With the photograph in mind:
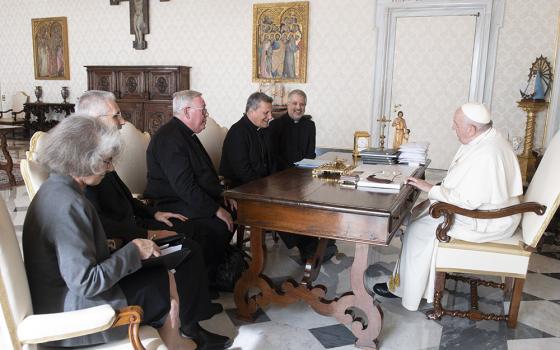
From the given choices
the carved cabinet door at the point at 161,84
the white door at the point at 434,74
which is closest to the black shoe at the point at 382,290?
the white door at the point at 434,74

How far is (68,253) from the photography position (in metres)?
1.51

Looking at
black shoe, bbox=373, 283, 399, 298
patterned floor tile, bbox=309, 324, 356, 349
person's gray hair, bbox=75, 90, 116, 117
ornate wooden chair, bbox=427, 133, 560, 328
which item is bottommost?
patterned floor tile, bbox=309, 324, 356, 349

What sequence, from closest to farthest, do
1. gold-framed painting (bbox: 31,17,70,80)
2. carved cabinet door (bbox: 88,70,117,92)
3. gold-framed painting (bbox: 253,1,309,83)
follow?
gold-framed painting (bbox: 253,1,309,83), carved cabinet door (bbox: 88,70,117,92), gold-framed painting (bbox: 31,17,70,80)

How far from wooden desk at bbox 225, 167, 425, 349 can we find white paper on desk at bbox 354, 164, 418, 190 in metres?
0.08

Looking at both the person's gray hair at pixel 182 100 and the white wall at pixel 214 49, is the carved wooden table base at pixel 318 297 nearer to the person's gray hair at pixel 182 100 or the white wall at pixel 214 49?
the person's gray hair at pixel 182 100

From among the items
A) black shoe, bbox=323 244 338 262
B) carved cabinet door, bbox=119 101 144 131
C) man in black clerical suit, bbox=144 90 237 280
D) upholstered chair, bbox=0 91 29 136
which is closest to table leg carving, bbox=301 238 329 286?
man in black clerical suit, bbox=144 90 237 280

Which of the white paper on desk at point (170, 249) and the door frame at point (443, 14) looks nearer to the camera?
the white paper on desk at point (170, 249)

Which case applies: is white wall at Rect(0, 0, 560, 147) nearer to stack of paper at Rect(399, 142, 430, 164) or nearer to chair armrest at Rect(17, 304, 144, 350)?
stack of paper at Rect(399, 142, 430, 164)

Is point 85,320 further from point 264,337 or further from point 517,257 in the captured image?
point 517,257

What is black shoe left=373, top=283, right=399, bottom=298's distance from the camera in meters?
3.16

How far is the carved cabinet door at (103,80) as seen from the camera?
→ 9344mm

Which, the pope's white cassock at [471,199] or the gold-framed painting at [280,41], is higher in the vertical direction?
the gold-framed painting at [280,41]

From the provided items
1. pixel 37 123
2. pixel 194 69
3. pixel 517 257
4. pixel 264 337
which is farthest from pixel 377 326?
pixel 37 123

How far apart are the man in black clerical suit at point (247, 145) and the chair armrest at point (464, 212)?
4.63 feet
